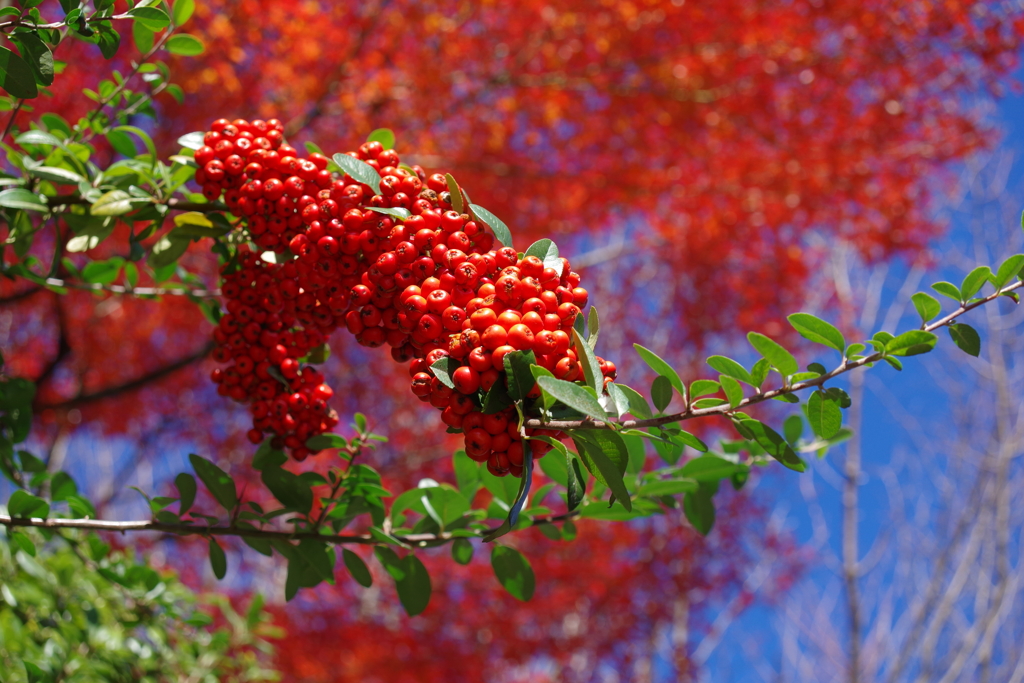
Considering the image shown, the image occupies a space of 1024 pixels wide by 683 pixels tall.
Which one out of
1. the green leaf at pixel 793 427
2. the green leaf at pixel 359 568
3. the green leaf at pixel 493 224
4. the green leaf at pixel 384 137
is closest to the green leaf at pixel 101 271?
the green leaf at pixel 384 137

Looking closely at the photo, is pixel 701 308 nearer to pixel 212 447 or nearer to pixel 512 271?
pixel 212 447

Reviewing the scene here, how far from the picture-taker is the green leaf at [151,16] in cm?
155

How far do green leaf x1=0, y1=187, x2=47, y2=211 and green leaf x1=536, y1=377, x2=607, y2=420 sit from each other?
4.71ft

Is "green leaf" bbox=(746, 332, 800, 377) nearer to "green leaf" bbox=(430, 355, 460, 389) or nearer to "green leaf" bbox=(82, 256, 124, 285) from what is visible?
"green leaf" bbox=(430, 355, 460, 389)

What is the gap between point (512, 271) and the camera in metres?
1.25

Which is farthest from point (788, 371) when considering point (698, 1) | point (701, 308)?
point (701, 308)

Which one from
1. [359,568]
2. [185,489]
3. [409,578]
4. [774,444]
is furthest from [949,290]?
[185,489]

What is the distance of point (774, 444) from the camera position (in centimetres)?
136

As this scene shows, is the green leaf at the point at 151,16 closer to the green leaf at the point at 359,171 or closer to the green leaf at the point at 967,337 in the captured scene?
the green leaf at the point at 359,171

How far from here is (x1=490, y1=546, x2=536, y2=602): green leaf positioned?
185cm

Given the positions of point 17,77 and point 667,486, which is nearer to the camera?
point 17,77

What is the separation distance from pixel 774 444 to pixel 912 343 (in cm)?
31

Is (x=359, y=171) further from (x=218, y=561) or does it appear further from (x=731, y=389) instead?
(x=218, y=561)

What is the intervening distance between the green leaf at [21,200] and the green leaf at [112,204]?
4.8 inches
